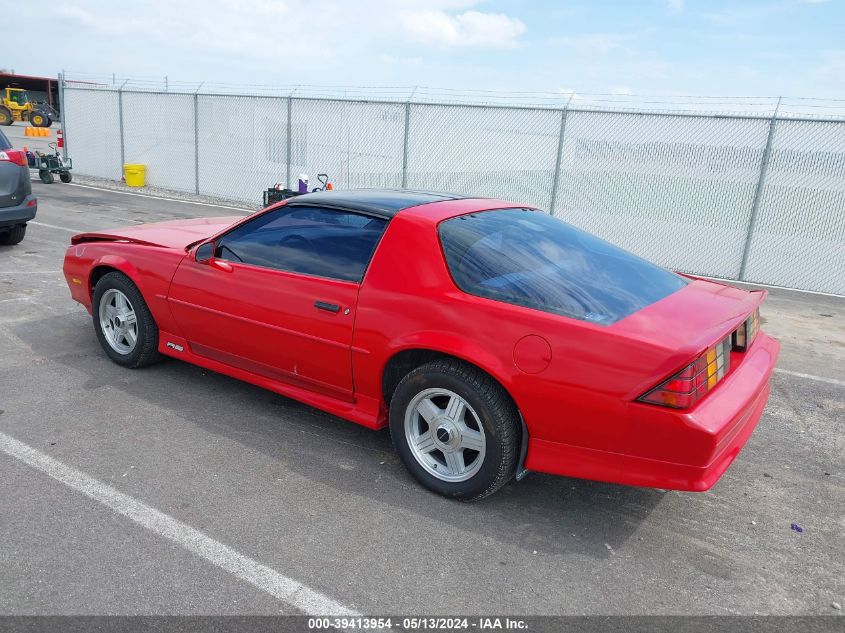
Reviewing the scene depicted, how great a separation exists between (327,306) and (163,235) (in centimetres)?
200

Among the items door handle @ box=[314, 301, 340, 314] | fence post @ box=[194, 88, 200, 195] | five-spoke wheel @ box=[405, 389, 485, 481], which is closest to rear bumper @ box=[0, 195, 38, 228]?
door handle @ box=[314, 301, 340, 314]

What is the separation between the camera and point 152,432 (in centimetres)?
376

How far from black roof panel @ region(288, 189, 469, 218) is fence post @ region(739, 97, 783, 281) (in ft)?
25.2

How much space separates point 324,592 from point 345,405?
1190 mm

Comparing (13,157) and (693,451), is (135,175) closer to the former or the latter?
(13,157)

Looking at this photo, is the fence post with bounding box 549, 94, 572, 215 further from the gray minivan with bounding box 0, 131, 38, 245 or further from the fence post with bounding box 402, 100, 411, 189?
the gray minivan with bounding box 0, 131, 38, 245

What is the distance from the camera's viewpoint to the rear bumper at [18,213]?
8.02 metres

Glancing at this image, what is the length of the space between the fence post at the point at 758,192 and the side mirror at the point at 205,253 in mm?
8728

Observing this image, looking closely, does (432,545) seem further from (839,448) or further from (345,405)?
(839,448)

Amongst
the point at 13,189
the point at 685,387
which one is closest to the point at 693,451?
the point at 685,387

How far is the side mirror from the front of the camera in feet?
13.3

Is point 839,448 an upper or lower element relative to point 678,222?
lower

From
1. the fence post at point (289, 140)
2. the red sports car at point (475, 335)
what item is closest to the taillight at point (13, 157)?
the red sports car at point (475, 335)

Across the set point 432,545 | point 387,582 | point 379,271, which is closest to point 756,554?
point 432,545
